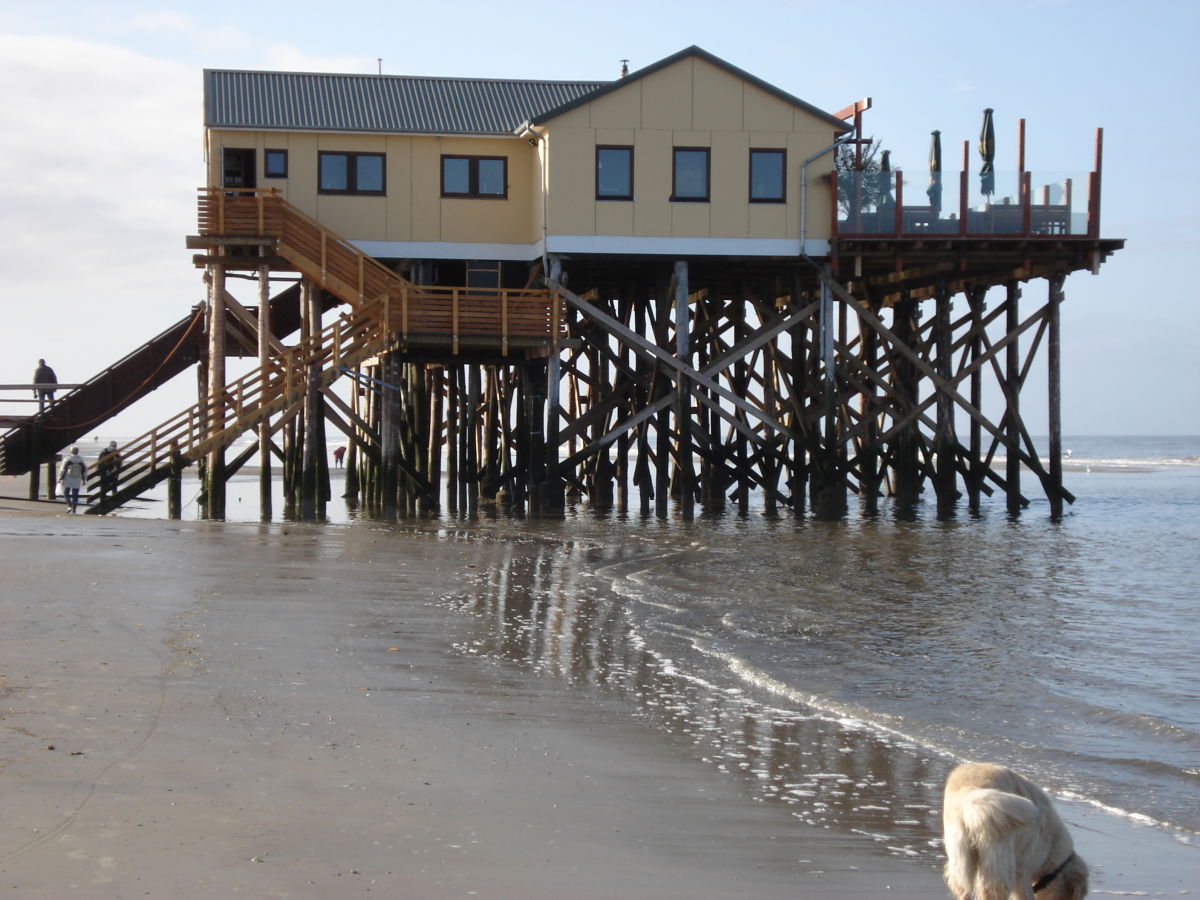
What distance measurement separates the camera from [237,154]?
2717 cm

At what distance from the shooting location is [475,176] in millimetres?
27672

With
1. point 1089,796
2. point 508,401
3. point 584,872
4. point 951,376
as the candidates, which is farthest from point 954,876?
point 508,401

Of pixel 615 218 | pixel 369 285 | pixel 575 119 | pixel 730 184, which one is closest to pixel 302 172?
pixel 369 285

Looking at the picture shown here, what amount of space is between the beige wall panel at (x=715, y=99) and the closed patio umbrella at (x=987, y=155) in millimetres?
4579

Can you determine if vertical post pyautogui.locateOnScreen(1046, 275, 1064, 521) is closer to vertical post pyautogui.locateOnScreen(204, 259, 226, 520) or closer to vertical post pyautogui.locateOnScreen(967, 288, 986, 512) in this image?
vertical post pyautogui.locateOnScreen(967, 288, 986, 512)

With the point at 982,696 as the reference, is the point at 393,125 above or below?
above

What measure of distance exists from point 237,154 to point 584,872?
23.6 meters

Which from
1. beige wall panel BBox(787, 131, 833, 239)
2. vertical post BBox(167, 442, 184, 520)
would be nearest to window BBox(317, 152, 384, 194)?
vertical post BBox(167, 442, 184, 520)

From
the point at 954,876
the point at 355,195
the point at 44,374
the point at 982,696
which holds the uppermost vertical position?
the point at 355,195

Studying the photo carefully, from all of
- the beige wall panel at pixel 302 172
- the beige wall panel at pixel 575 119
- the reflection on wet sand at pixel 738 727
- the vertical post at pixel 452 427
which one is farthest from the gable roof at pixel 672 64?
the reflection on wet sand at pixel 738 727

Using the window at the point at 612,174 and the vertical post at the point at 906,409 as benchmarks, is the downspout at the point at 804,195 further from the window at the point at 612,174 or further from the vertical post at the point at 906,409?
the vertical post at the point at 906,409

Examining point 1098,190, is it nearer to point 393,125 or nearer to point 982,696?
point 393,125

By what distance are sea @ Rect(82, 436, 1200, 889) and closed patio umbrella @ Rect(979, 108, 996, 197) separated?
679 cm

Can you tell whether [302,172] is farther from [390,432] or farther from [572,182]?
[390,432]
